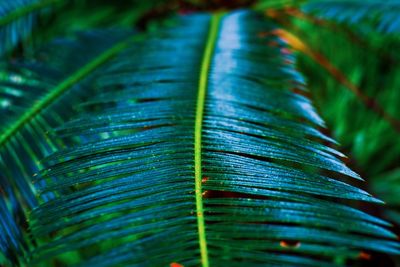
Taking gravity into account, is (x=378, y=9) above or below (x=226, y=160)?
above

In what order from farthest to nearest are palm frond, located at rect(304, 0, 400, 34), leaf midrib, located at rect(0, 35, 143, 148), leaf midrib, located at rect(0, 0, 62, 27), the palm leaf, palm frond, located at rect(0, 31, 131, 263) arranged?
1. leaf midrib, located at rect(0, 0, 62, 27)
2. palm frond, located at rect(304, 0, 400, 34)
3. leaf midrib, located at rect(0, 35, 143, 148)
4. palm frond, located at rect(0, 31, 131, 263)
5. the palm leaf

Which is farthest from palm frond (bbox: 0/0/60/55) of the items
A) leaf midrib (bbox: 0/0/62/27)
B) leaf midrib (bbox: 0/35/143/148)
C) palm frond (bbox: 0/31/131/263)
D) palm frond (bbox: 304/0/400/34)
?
palm frond (bbox: 304/0/400/34)

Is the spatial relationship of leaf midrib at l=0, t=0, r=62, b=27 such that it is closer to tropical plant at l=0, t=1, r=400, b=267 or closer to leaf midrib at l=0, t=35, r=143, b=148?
tropical plant at l=0, t=1, r=400, b=267

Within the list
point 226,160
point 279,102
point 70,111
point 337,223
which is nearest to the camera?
point 337,223

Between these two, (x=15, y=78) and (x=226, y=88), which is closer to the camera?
(x=226, y=88)

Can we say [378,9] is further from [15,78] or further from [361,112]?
[15,78]

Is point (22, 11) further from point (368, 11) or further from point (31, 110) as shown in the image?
point (368, 11)

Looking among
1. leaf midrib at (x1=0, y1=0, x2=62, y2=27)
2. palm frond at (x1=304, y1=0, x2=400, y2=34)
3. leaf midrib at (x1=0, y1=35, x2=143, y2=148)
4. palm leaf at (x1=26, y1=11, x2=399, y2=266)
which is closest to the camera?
palm leaf at (x1=26, y1=11, x2=399, y2=266)

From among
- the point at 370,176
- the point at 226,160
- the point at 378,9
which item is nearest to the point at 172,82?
the point at 226,160
